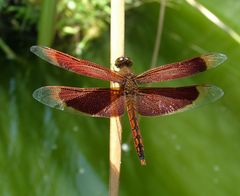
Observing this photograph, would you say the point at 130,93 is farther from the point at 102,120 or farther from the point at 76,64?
the point at 102,120

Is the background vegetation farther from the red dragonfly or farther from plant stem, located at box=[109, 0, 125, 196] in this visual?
plant stem, located at box=[109, 0, 125, 196]

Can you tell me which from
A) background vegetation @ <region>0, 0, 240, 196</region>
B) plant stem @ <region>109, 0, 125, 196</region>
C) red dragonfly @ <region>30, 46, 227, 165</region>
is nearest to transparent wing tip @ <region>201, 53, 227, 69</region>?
red dragonfly @ <region>30, 46, 227, 165</region>

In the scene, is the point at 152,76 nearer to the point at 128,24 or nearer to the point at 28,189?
the point at 28,189

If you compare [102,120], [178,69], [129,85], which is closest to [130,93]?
[129,85]

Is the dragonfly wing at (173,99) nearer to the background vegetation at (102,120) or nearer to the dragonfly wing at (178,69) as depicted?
the dragonfly wing at (178,69)

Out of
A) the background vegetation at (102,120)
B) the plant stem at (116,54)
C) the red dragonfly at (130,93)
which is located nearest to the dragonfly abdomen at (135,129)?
the red dragonfly at (130,93)

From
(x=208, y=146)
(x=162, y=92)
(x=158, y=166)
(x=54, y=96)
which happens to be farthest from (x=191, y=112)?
(x=54, y=96)
